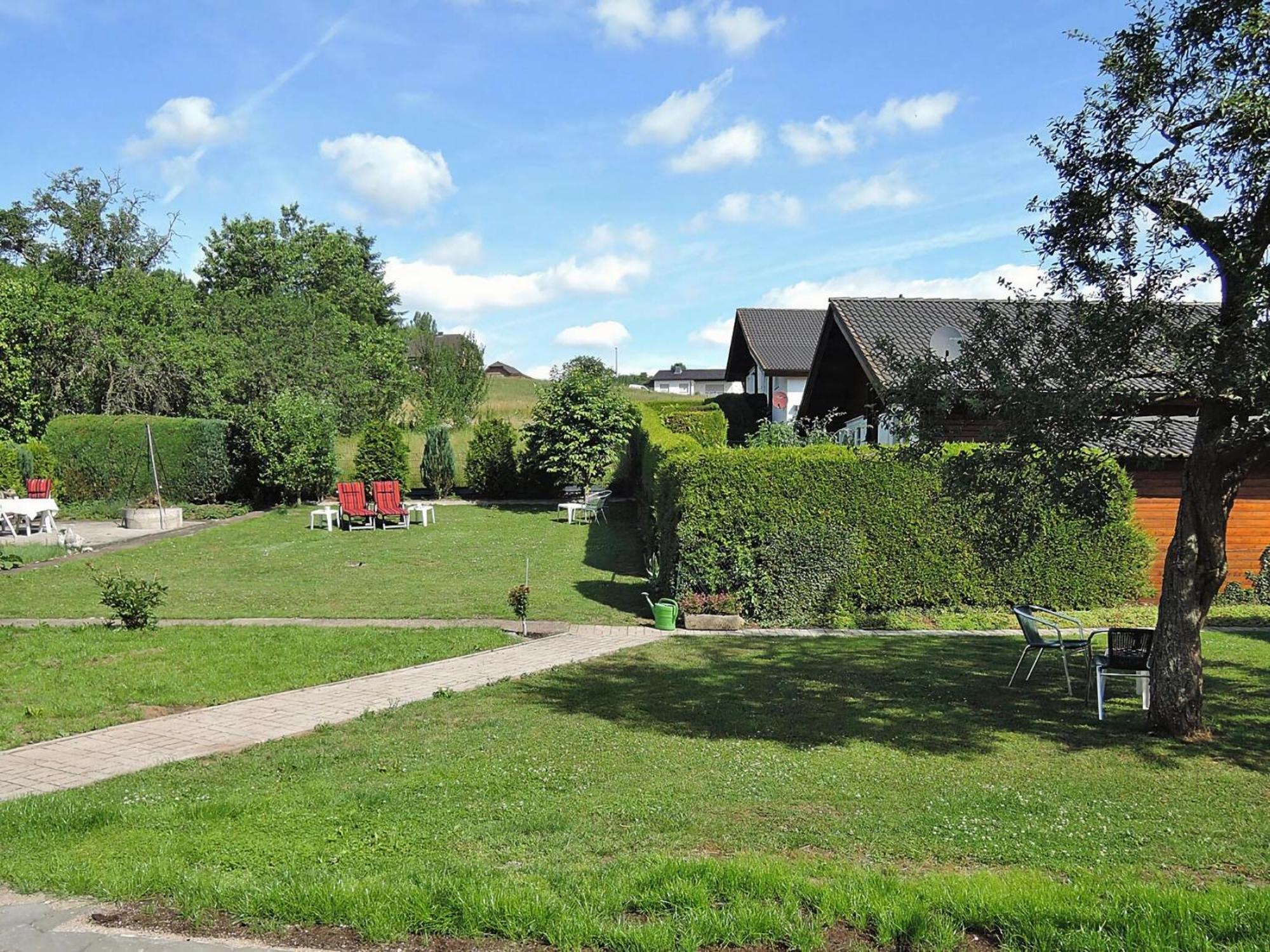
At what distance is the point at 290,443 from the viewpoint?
23.8 m

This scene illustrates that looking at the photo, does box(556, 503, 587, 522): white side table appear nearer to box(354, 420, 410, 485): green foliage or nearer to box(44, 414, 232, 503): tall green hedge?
box(354, 420, 410, 485): green foliage

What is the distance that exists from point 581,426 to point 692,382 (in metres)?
84.8

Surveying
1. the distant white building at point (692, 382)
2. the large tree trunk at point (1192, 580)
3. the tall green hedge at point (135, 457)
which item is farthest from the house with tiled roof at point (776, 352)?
the distant white building at point (692, 382)

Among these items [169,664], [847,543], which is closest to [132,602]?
[169,664]

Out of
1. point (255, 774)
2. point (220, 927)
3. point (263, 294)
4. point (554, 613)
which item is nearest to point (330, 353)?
point (263, 294)

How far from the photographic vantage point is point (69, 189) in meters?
41.7

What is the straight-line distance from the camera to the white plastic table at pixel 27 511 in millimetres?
18047

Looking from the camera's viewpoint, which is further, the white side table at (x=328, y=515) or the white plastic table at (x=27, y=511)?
the white side table at (x=328, y=515)

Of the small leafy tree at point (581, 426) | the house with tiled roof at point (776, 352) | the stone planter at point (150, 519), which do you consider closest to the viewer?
the stone planter at point (150, 519)

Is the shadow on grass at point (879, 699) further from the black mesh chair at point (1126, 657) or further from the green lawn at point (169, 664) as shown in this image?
the green lawn at point (169, 664)

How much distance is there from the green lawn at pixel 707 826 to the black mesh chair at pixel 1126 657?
37 centimetres

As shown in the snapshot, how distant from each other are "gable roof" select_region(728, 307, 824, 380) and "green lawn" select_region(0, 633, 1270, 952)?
978 inches

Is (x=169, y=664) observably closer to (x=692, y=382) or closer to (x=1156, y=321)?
(x=1156, y=321)

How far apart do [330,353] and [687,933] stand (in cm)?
3640
